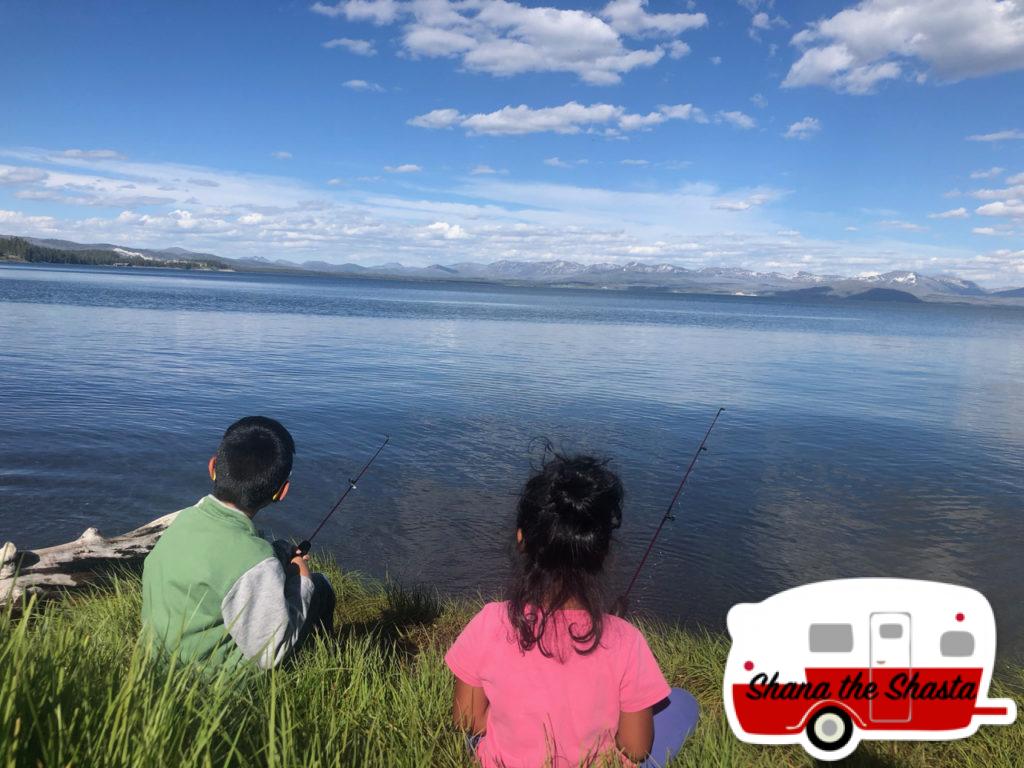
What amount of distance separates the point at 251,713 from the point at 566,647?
1.26 meters

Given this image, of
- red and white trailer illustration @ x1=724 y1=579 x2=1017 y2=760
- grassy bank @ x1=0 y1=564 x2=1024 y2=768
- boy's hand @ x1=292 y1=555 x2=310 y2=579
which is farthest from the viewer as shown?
boy's hand @ x1=292 y1=555 x2=310 y2=579

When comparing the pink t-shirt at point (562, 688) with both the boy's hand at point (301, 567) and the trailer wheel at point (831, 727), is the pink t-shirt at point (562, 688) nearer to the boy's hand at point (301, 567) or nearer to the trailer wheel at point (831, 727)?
the trailer wheel at point (831, 727)

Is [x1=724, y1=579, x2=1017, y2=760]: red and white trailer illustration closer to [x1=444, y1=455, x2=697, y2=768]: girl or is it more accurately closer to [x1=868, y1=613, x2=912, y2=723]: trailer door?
[x1=868, y1=613, x2=912, y2=723]: trailer door

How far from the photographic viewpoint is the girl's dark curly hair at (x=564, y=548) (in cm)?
267

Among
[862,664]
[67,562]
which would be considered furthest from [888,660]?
[67,562]

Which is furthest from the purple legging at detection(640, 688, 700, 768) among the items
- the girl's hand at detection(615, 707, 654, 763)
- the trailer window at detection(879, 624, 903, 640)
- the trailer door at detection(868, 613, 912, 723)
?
the trailer window at detection(879, 624, 903, 640)

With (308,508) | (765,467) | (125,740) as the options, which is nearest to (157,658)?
(125,740)

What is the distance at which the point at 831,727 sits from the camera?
1961 millimetres

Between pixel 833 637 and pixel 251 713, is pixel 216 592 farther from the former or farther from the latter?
pixel 833 637

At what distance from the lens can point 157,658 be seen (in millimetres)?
2941

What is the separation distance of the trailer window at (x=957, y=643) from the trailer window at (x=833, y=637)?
8.4 inches

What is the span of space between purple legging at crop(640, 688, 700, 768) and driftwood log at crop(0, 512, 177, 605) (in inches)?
173

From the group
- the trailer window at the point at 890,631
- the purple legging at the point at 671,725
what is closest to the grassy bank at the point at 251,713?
the purple legging at the point at 671,725

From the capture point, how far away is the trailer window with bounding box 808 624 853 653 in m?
1.91
